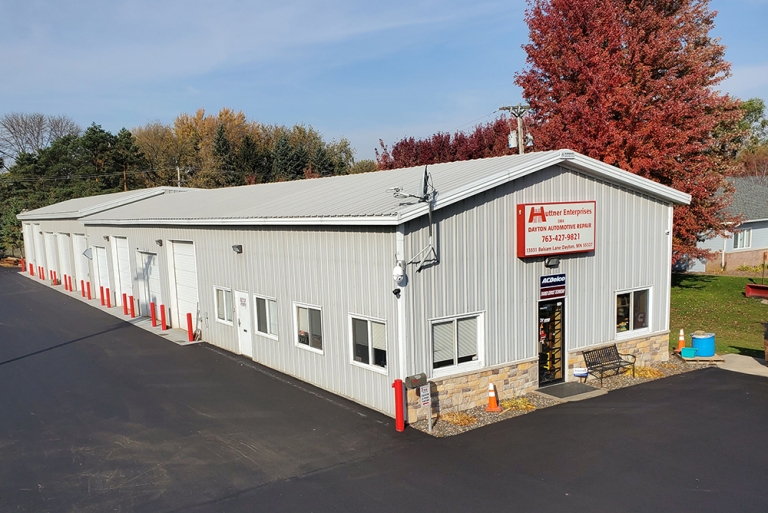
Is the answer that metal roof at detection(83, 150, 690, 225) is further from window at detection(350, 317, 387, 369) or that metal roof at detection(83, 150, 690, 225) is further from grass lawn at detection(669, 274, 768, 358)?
grass lawn at detection(669, 274, 768, 358)

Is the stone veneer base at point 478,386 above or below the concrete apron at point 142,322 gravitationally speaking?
above

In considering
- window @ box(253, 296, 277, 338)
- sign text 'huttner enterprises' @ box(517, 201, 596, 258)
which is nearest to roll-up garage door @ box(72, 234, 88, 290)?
window @ box(253, 296, 277, 338)

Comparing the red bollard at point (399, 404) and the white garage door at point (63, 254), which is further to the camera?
the white garage door at point (63, 254)

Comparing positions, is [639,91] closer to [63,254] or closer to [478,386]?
[478,386]

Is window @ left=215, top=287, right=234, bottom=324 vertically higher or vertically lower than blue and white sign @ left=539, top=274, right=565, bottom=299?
lower

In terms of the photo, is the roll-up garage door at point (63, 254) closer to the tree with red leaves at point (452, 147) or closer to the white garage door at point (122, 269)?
the white garage door at point (122, 269)

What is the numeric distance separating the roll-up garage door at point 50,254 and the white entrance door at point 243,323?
889 inches

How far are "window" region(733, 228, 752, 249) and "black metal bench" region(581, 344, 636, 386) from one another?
82.0 feet

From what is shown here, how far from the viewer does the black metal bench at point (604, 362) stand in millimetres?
13641

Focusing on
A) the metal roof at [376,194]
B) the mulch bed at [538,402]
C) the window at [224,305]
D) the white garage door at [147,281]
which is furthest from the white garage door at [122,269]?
the mulch bed at [538,402]

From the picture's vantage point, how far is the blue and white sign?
42.2ft

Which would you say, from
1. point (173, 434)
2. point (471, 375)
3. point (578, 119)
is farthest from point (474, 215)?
point (578, 119)

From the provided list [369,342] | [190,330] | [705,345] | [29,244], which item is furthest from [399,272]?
[29,244]

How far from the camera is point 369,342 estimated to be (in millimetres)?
11891
